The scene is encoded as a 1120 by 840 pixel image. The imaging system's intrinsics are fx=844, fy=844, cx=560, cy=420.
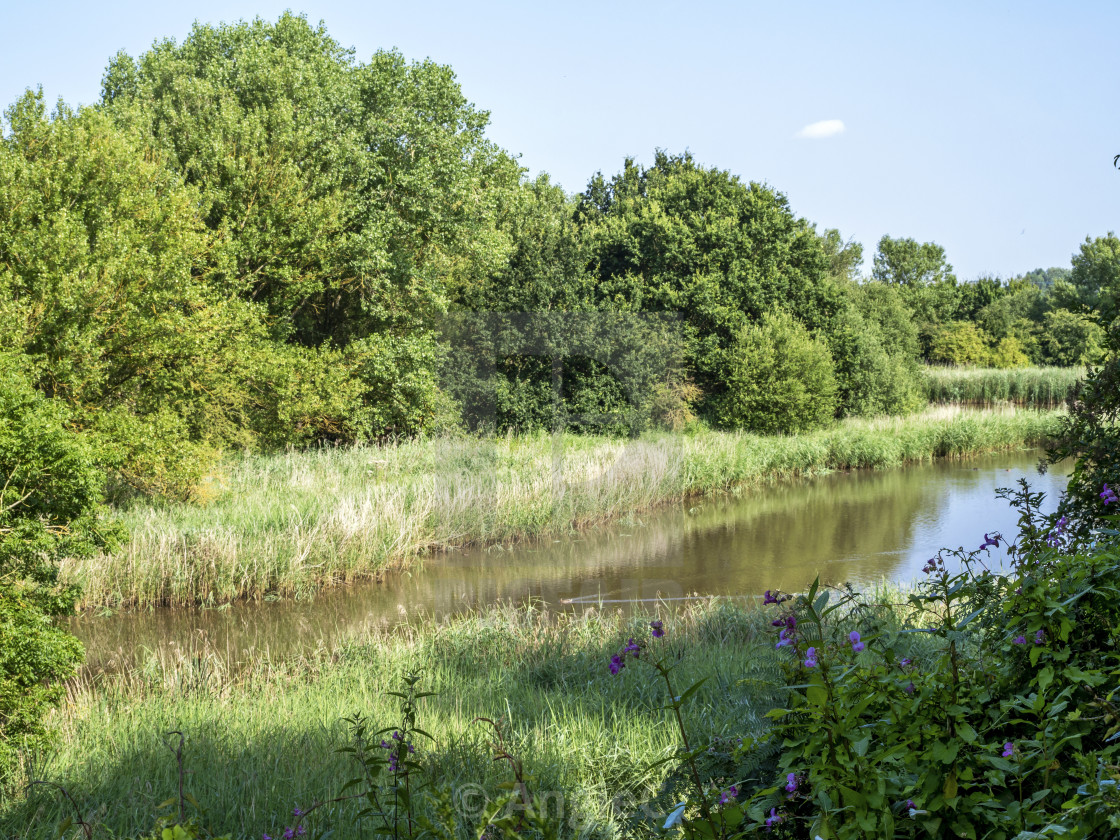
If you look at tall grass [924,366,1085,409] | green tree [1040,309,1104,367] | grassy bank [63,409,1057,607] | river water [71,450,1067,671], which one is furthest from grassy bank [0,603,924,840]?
green tree [1040,309,1104,367]

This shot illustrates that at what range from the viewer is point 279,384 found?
16219 millimetres

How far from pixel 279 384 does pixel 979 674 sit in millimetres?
15483

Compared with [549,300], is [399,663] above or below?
below

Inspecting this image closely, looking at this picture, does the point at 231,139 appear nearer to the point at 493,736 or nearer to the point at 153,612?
the point at 153,612

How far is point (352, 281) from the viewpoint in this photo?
19.9m

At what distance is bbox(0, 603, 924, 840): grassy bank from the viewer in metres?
3.25

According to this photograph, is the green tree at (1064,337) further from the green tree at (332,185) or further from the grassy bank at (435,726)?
the grassy bank at (435,726)

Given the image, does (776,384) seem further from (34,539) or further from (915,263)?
(915,263)

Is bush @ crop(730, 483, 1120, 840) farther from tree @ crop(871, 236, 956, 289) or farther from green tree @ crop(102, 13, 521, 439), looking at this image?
tree @ crop(871, 236, 956, 289)

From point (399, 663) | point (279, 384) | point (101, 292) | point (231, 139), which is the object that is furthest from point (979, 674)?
point (231, 139)

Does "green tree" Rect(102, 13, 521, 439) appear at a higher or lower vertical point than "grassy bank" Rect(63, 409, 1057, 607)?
higher

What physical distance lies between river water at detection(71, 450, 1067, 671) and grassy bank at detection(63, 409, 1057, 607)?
337mm

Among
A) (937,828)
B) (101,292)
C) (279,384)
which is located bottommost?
(937,828)

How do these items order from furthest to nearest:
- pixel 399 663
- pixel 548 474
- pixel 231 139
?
1. pixel 231 139
2. pixel 548 474
3. pixel 399 663
